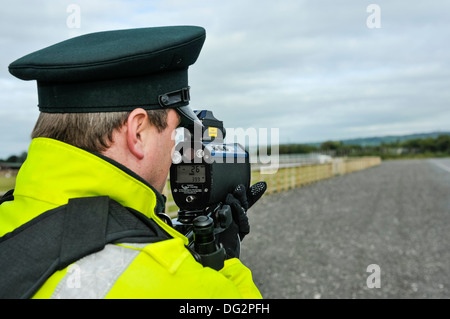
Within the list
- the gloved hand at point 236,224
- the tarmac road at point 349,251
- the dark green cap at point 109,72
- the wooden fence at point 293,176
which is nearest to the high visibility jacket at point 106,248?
the dark green cap at point 109,72

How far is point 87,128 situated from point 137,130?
0.14 meters

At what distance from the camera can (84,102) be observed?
1.14m

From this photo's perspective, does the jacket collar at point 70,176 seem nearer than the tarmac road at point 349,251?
Yes

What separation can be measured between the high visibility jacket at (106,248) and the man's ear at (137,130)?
0.24 feet

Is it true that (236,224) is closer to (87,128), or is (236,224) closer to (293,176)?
(87,128)

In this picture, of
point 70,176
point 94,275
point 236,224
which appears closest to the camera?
point 94,275

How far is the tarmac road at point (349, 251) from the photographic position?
5.55 metres

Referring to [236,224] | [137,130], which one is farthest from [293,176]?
[137,130]

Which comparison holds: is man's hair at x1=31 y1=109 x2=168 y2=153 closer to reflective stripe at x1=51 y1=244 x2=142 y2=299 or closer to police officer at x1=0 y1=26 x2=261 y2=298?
police officer at x1=0 y1=26 x2=261 y2=298

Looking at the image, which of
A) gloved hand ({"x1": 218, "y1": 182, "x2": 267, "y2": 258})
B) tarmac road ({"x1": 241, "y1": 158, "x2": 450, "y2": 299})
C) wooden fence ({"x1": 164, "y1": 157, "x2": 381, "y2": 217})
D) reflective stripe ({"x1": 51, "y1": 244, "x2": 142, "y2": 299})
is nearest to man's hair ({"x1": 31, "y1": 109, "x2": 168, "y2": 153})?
reflective stripe ({"x1": 51, "y1": 244, "x2": 142, "y2": 299})

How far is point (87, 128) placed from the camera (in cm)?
113

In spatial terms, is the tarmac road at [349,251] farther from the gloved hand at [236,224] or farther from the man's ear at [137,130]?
the man's ear at [137,130]

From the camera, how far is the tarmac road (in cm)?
555
